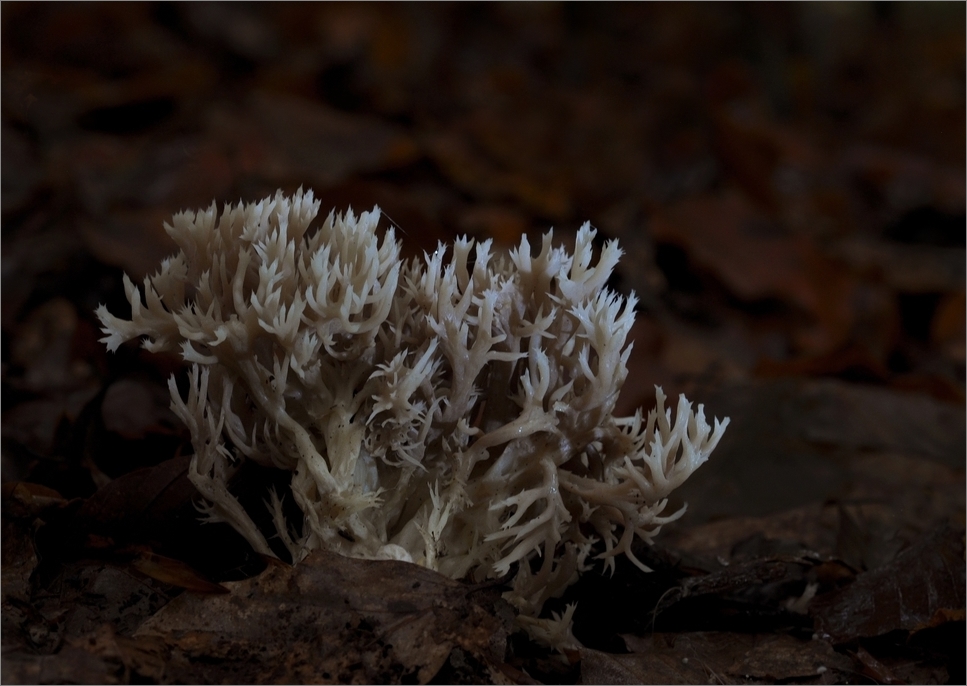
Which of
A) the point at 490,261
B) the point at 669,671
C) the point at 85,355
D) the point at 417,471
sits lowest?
the point at 669,671

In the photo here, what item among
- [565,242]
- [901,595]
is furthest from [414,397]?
[565,242]

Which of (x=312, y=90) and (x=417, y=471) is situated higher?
(x=312, y=90)

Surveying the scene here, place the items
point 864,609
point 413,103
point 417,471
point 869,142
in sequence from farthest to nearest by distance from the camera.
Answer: point 869,142 → point 413,103 → point 864,609 → point 417,471

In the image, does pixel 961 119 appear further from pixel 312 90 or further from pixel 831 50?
pixel 312 90

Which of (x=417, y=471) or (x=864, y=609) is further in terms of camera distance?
(x=864, y=609)

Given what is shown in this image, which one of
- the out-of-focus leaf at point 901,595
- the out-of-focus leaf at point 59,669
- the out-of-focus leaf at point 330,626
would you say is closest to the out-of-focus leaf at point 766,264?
the out-of-focus leaf at point 901,595

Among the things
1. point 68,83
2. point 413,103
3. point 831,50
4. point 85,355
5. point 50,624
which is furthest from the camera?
point 831,50

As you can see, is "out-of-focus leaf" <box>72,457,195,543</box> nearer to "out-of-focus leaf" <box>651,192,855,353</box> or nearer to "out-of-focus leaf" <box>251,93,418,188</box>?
"out-of-focus leaf" <box>251,93,418,188</box>

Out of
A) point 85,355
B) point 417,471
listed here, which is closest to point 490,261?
point 417,471

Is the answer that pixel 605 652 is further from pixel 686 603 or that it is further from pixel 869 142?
pixel 869 142
